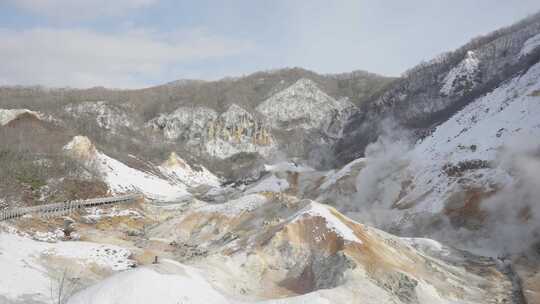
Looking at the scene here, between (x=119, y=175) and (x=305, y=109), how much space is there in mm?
91358

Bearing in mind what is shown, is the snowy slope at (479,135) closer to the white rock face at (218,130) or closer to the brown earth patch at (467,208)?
the brown earth patch at (467,208)

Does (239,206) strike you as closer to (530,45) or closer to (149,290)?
(149,290)

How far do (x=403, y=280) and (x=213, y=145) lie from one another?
10649cm

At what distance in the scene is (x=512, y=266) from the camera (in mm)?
29672

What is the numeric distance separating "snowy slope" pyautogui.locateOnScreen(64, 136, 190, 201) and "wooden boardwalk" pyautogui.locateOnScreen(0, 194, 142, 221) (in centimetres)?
862

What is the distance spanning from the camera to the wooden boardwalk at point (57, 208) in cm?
3653

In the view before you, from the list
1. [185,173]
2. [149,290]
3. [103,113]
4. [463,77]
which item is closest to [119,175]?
[185,173]

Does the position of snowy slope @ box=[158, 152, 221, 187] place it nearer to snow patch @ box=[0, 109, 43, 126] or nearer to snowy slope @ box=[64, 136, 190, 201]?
snowy slope @ box=[64, 136, 190, 201]

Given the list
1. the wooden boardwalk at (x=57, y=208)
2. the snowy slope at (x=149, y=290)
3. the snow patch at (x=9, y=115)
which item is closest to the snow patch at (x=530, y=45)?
the wooden boardwalk at (x=57, y=208)

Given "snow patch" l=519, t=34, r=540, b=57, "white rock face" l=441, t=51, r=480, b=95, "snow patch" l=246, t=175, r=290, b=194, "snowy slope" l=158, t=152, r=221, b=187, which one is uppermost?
"snow patch" l=519, t=34, r=540, b=57

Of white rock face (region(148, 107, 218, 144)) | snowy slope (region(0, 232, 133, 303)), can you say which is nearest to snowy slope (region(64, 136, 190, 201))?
snowy slope (region(0, 232, 133, 303))

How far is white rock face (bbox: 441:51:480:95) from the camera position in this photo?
97.3 m

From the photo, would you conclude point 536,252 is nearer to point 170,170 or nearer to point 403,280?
point 403,280

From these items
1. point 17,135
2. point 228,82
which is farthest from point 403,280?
point 228,82
